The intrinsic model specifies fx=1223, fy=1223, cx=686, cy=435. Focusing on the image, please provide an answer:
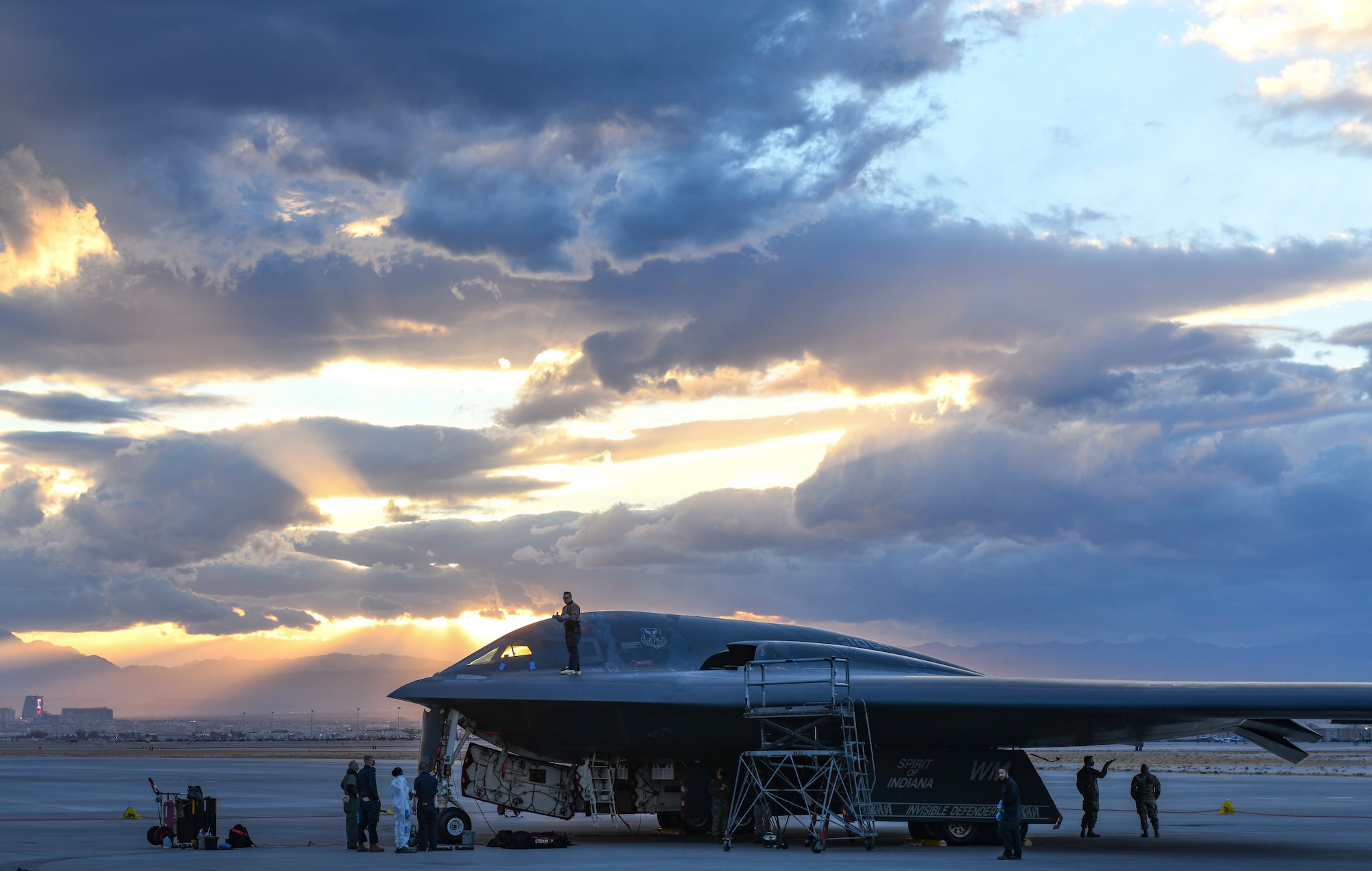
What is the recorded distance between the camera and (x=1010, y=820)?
1894cm

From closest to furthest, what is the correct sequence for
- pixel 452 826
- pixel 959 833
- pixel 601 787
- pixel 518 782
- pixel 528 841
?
1. pixel 452 826
2. pixel 528 841
3. pixel 959 833
4. pixel 518 782
5. pixel 601 787

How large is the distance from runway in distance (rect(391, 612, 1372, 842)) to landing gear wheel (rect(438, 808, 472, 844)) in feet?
0.17

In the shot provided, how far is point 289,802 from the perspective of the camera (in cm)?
3597

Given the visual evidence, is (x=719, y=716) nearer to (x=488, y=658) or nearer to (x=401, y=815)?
(x=488, y=658)

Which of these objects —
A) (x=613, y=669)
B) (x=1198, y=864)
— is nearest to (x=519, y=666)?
(x=613, y=669)

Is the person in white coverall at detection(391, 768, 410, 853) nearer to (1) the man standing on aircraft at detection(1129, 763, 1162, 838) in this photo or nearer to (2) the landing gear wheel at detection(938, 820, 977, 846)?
(2) the landing gear wheel at detection(938, 820, 977, 846)

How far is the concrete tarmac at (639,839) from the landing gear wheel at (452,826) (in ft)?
1.90

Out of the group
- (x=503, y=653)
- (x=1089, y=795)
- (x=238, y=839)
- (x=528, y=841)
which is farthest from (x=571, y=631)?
(x=1089, y=795)

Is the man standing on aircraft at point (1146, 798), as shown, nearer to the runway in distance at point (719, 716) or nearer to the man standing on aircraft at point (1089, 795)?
the man standing on aircraft at point (1089, 795)

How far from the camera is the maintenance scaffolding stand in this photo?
20656 mm

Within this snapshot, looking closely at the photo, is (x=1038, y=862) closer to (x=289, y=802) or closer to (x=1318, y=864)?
(x=1318, y=864)

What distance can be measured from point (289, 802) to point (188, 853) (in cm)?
1752

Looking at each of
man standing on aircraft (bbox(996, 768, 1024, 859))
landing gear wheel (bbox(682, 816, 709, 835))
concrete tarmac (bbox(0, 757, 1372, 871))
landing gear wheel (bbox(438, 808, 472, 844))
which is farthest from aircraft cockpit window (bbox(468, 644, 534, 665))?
man standing on aircraft (bbox(996, 768, 1024, 859))

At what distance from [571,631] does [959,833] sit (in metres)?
7.92
